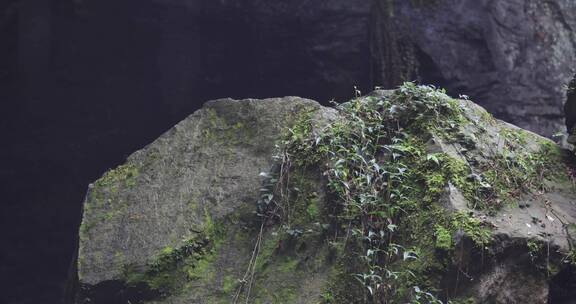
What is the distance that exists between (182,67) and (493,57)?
3631mm

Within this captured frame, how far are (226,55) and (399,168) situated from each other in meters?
4.16

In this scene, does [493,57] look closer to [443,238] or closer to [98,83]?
[443,238]

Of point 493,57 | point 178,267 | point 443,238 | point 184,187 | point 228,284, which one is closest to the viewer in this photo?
point 443,238

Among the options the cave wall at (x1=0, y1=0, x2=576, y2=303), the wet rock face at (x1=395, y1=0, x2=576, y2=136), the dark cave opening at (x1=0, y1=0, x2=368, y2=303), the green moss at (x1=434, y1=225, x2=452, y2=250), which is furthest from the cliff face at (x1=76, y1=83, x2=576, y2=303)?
the dark cave opening at (x1=0, y1=0, x2=368, y2=303)

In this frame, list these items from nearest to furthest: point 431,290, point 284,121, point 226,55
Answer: point 431,290
point 284,121
point 226,55

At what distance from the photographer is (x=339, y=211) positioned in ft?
12.4

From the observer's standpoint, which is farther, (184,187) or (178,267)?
(184,187)

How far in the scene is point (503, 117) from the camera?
269 inches

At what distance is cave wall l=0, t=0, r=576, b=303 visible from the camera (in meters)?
6.89

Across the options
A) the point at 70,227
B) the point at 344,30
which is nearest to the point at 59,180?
the point at 70,227

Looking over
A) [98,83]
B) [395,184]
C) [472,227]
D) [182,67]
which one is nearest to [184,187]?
[395,184]

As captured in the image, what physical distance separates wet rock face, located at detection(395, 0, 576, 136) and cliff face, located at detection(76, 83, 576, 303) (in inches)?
98.2

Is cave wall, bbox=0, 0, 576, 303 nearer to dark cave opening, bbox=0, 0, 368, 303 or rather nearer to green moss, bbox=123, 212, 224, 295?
dark cave opening, bbox=0, 0, 368, 303

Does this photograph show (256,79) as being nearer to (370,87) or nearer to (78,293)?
(370,87)
